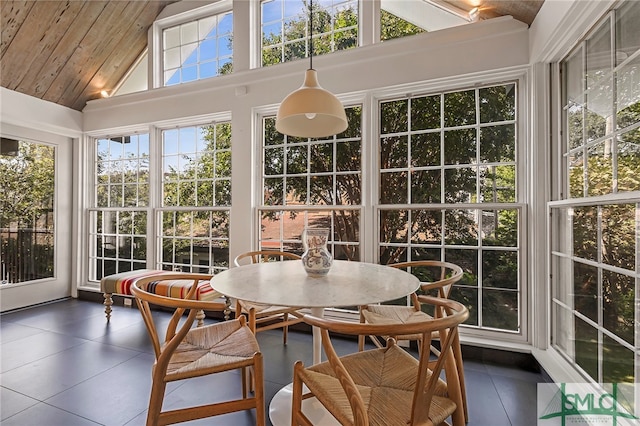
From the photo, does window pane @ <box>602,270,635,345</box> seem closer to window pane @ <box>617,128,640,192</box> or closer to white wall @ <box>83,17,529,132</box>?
window pane @ <box>617,128,640,192</box>

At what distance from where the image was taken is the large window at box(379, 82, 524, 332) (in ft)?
8.46

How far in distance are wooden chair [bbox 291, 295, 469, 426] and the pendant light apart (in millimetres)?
1131

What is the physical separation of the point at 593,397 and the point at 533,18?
2.46m

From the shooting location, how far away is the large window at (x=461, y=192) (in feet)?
8.46

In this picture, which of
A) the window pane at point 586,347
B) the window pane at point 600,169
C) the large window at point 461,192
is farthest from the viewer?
the large window at point 461,192

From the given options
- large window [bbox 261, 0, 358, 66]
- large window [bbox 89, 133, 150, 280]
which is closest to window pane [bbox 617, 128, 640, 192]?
large window [bbox 261, 0, 358, 66]

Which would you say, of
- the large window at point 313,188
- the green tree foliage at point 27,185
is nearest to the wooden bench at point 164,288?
the large window at point 313,188

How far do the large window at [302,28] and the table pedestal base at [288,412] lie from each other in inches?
117

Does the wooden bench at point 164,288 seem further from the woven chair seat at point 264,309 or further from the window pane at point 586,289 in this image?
the window pane at point 586,289

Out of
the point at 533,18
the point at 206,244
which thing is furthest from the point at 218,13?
the point at 533,18

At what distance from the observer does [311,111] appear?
1770 millimetres

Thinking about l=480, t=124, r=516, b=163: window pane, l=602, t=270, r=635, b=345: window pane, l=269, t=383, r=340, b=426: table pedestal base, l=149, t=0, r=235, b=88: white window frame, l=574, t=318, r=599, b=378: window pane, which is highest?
l=149, t=0, r=235, b=88: white window frame

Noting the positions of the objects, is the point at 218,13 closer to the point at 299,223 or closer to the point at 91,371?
the point at 299,223

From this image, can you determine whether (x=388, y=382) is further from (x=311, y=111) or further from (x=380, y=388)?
(x=311, y=111)
